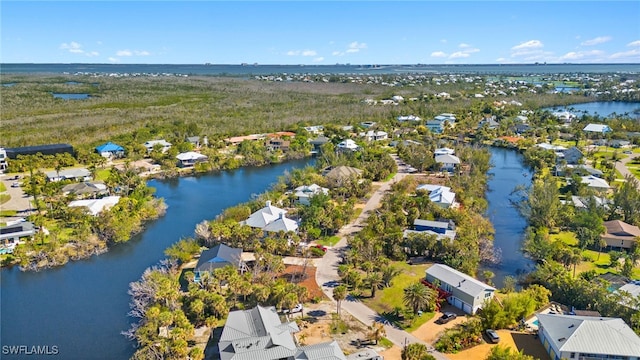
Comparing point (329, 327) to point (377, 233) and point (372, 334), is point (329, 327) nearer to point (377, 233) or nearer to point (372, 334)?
point (372, 334)

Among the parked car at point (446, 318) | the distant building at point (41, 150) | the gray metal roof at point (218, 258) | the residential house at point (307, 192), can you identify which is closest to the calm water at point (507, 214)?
the parked car at point (446, 318)

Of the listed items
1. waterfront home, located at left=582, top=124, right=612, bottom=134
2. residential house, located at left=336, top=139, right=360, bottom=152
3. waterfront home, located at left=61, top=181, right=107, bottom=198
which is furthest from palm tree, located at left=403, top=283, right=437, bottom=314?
waterfront home, located at left=582, top=124, right=612, bottom=134

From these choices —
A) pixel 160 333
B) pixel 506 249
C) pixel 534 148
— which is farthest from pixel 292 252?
pixel 534 148

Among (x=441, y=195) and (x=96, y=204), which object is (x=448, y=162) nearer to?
(x=441, y=195)

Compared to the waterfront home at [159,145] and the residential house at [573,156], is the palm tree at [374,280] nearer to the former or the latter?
the residential house at [573,156]

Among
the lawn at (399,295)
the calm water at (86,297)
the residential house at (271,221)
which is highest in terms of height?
the residential house at (271,221)

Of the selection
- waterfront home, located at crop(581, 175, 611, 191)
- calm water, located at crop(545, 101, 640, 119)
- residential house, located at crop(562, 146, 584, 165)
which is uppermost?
calm water, located at crop(545, 101, 640, 119)

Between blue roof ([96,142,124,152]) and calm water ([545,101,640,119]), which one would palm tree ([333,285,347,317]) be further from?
calm water ([545,101,640,119])
